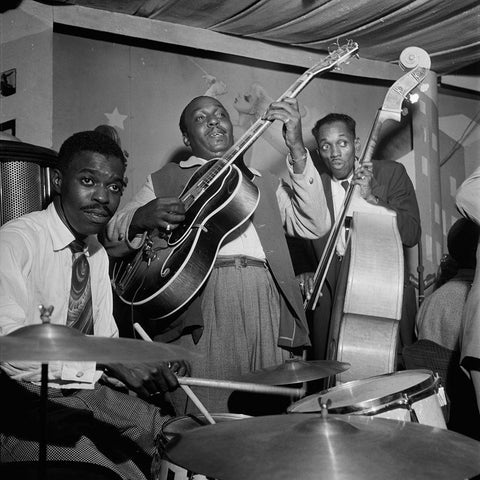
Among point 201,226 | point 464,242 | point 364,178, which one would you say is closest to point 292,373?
point 201,226

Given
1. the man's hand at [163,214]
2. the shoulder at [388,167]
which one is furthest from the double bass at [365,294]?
the man's hand at [163,214]

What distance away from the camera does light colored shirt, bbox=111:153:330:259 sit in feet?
12.3

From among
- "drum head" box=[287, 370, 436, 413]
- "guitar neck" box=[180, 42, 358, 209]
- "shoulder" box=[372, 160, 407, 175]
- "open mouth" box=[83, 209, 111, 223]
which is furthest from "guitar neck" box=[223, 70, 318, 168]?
"drum head" box=[287, 370, 436, 413]

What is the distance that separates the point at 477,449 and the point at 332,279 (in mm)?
2343

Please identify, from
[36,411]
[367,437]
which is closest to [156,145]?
[36,411]

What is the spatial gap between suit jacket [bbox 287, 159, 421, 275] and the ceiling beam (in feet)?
3.23

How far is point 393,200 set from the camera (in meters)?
4.49

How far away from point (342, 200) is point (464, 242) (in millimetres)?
716

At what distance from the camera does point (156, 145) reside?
16.5 feet

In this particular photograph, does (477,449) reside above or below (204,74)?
below

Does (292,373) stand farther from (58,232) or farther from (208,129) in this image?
(208,129)

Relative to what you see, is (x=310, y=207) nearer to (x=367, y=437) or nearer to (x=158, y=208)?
(x=158, y=208)

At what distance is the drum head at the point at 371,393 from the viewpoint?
2600 mm

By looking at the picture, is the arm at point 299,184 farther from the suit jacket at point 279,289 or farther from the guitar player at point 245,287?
the suit jacket at point 279,289
